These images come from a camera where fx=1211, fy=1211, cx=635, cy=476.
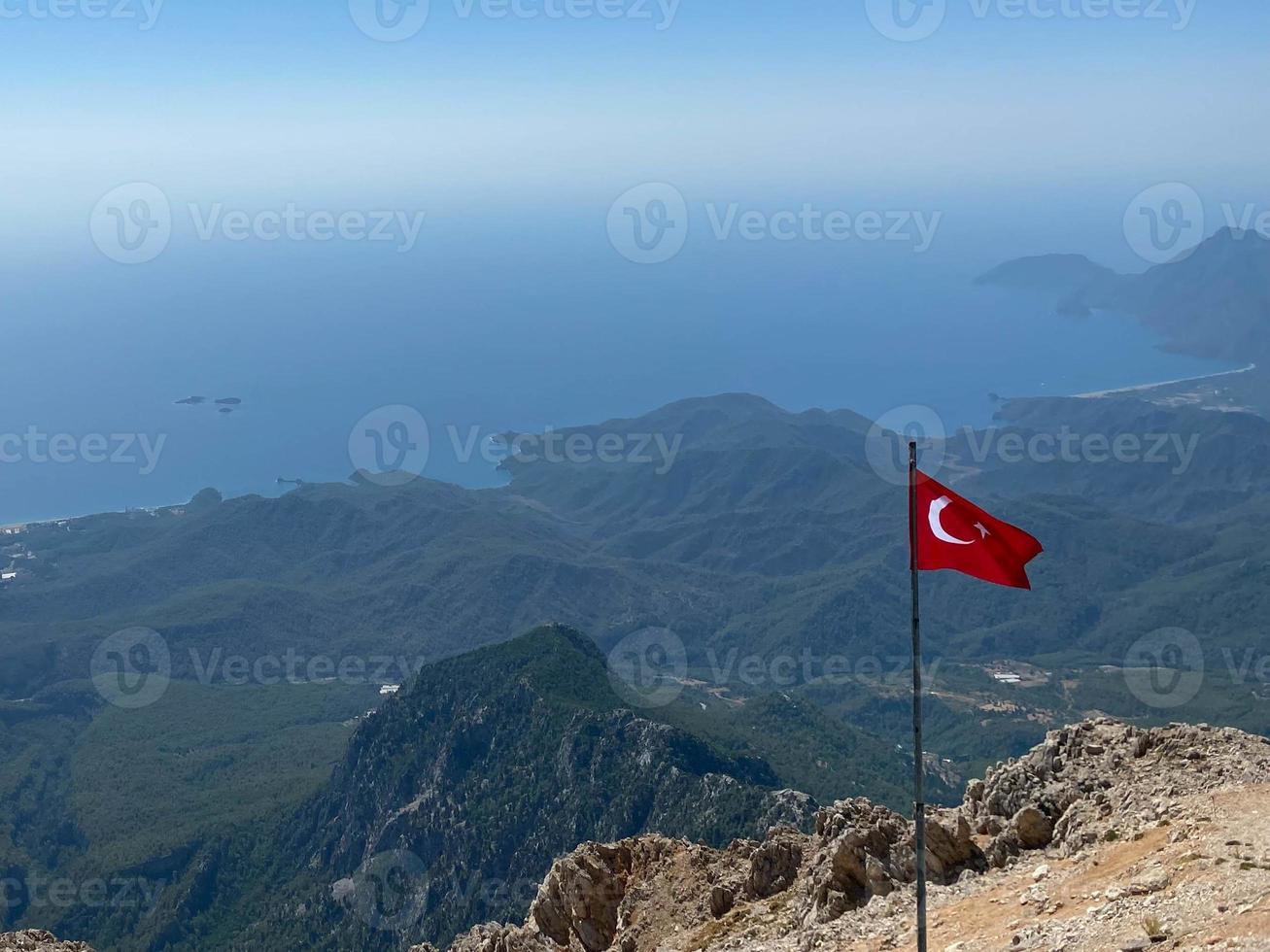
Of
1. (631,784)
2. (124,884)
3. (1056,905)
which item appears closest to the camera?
(1056,905)

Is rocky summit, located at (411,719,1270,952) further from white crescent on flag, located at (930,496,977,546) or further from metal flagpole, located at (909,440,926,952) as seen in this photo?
white crescent on flag, located at (930,496,977,546)

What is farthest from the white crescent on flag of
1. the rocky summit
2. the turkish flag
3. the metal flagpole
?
the rocky summit

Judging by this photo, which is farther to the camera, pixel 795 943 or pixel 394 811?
pixel 394 811

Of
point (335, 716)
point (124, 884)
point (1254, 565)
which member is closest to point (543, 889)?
point (124, 884)

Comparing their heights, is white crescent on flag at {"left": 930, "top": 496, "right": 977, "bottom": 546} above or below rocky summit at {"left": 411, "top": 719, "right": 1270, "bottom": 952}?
above

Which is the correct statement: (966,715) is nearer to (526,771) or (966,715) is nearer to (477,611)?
(526,771)

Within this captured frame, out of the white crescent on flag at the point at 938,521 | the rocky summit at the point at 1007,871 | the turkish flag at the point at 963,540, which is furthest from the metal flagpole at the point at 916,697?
the rocky summit at the point at 1007,871
